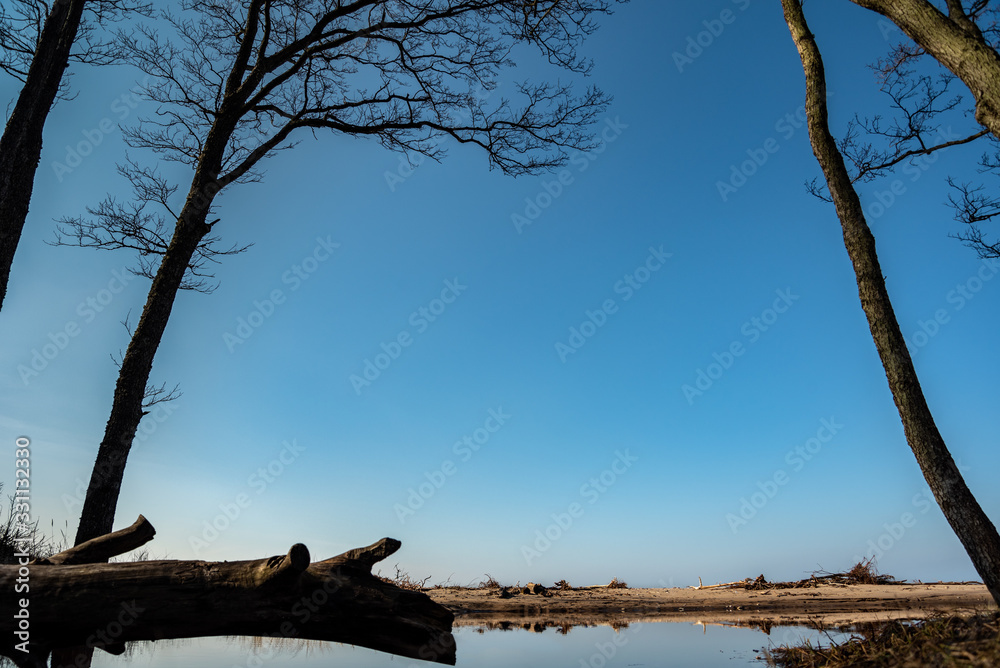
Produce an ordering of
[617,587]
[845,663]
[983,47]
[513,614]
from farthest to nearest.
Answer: [617,587], [513,614], [983,47], [845,663]

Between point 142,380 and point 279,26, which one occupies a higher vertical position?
point 279,26

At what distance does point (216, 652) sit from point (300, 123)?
757 cm

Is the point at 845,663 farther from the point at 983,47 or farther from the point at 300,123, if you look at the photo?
the point at 300,123

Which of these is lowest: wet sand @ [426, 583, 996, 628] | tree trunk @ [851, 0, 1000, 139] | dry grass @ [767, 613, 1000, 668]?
wet sand @ [426, 583, 996, 628]

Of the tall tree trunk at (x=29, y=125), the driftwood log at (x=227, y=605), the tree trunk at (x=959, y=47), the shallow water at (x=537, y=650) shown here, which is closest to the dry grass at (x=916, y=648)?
the shallow water at (x=537, y=650)

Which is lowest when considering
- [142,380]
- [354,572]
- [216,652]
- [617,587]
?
[617,587]

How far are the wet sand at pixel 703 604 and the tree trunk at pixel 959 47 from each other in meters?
6.79

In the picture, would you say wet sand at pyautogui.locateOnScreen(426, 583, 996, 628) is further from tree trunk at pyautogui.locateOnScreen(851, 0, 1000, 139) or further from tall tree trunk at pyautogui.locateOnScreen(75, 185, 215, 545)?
tree trunk at pyautogui.locateOnScreen(851, 0, 1000, 139)

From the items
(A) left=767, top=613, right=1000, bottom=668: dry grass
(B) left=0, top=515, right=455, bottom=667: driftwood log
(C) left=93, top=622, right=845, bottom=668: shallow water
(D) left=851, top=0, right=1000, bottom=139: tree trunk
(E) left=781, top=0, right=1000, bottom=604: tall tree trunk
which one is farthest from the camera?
(C) left=93, top=622, right=845, bottom=668: shallow water

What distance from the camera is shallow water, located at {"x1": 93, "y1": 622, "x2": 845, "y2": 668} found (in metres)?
5.65

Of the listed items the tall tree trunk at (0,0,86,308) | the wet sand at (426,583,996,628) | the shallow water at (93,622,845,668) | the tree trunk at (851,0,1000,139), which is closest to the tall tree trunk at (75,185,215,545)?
the tall tree trunk at (0,0,86,308)

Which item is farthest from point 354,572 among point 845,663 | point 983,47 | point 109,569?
point 983,47

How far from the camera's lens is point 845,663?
4.12 meters

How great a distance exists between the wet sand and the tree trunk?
679 centimetres
